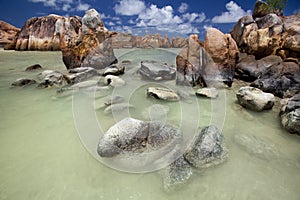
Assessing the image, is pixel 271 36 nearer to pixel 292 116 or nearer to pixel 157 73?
pixel 157 73

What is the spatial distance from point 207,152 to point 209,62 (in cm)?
491

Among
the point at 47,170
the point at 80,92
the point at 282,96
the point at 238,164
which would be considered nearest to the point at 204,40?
the point at 282,96

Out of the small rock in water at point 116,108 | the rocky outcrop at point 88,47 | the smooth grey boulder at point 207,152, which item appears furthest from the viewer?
the rocky outcrop at point 88,47

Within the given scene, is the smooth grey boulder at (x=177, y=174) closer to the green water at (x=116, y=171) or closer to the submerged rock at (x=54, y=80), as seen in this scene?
the green water at (x=116, y=171)

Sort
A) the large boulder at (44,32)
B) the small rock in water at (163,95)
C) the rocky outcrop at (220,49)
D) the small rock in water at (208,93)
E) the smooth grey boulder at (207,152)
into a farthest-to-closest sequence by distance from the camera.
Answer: the large boulder at (44,32) → the rocky outcrop at (220,49) → the small rock in water at (208,93) → the small rock in water at (163,95) → the smooth grey boulder at (207,152)

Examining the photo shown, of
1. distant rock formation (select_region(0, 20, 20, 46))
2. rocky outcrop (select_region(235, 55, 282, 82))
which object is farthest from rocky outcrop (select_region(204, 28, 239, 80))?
distant rock formation (select_region(0, 20, 20, 46))

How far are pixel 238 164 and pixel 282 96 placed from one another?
12.9 feet

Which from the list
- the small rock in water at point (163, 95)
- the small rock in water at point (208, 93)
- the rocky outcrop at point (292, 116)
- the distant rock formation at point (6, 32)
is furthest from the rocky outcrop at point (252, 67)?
the distant rock formation at point (6, 32)

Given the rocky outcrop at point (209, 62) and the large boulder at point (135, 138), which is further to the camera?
the rocky outcrop at point (209, 62)

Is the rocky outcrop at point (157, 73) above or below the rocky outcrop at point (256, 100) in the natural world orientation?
above

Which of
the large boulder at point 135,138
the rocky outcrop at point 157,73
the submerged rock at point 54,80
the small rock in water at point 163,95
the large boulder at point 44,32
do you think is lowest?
the large boulder at point 135,138

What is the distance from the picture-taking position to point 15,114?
392cm

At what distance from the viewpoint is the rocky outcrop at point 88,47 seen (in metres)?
9.04

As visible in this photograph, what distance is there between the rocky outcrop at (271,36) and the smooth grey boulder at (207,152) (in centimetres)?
676
